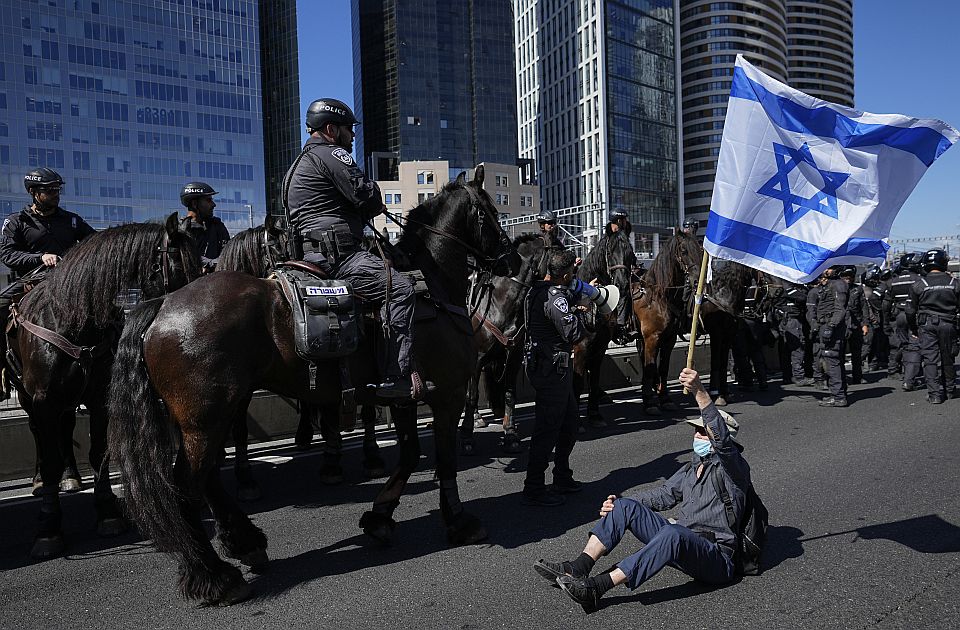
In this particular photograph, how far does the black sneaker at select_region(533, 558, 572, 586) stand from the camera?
169 inches

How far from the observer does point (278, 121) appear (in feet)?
385

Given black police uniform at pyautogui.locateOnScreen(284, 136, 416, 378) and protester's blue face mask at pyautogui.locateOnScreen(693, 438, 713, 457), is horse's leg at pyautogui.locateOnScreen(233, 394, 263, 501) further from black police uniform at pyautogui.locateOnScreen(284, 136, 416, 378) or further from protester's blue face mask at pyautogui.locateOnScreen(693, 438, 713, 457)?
protester's blue face mask at pyautogui.locateOnScreen(693, 438, 713, 457)

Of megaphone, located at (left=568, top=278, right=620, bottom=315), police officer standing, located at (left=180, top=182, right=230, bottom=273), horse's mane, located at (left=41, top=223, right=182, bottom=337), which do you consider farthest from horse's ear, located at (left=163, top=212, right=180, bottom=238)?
megaphone, located at (left=568, top=278, right=620, bottom=315)

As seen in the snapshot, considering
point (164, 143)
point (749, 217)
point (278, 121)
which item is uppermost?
point (278, 121)

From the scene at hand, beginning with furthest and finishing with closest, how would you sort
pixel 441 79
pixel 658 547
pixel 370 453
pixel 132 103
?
pixel 441 79, pixel 132 103, pixel 370 453, pixel 658 547

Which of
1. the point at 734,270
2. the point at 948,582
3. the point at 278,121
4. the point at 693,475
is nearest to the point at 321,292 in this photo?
the point at 693,475

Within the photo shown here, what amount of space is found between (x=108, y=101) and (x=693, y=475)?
93099 millimetres

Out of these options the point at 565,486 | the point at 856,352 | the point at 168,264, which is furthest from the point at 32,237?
the point at 856,352

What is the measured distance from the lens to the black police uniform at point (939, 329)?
10906mm

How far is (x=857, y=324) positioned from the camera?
14.2 metres

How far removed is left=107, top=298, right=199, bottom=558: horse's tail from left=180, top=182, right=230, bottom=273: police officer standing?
3.26 meters

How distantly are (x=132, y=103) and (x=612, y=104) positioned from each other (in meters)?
63.2

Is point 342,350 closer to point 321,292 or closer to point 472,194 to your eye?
point 321,292

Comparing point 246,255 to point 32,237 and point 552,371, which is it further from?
point 552,371
